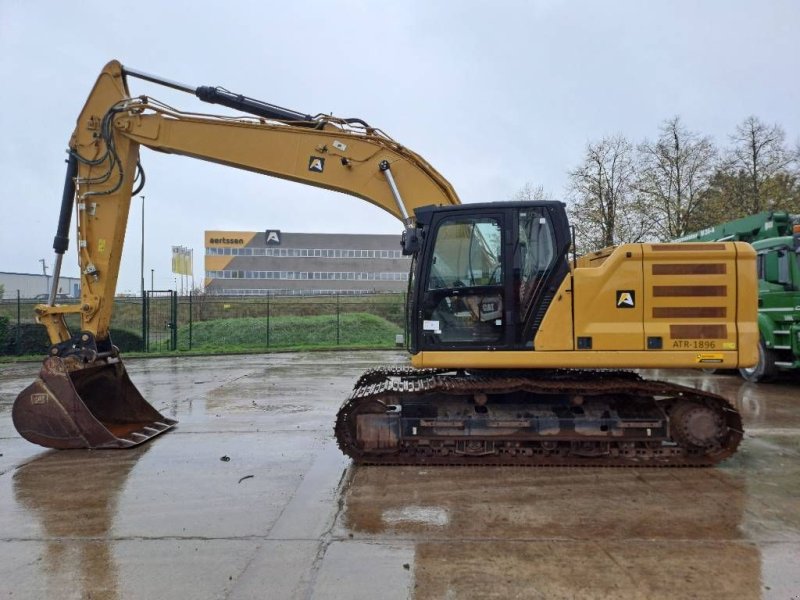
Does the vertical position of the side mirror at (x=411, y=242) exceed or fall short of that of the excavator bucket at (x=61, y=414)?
it exceeds it

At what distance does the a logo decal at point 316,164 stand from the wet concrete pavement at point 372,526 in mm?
3193

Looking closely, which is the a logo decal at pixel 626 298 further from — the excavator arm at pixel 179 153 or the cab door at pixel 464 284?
the excavator arm at pixel 179 153

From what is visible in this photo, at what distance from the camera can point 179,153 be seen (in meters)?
6.64

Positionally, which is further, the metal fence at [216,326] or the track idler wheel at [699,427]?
the metal fence at [216,326]

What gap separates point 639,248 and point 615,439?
188cm

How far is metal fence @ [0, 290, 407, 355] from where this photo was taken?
18828mm

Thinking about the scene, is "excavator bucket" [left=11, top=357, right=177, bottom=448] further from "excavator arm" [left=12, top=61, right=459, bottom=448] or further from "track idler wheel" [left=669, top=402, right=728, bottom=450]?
"track idler wheel" [left=669, top=402, right=728, bottom=450]

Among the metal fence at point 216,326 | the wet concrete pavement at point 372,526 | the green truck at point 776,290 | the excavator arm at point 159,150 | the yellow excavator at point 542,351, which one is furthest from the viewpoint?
the metal fence at point 216,326

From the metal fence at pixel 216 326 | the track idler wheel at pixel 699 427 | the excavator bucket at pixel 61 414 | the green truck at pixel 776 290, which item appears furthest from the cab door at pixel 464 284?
the metal fence at pixel 216 326

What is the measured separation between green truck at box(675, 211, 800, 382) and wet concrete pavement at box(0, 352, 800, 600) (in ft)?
12.5

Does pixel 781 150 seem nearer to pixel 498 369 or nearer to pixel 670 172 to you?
pixel 670 172

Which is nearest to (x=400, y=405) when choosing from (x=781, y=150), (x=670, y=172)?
(x=670, y=172)

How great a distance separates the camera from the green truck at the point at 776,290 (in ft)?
31.1

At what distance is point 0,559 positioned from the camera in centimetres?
366
